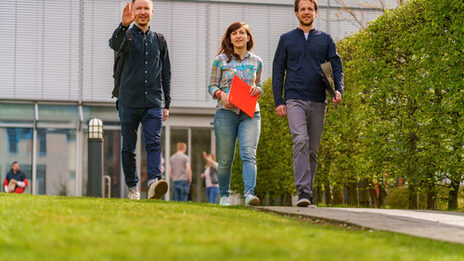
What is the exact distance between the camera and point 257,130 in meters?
8.32

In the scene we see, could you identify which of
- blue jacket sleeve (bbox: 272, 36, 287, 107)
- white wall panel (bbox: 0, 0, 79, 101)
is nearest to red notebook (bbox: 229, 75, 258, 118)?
blue jacket sleeve (bbox: 272, 36, 287, 107)

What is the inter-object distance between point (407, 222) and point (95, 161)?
14217 mm

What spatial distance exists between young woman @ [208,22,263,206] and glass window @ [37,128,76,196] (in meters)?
17.6

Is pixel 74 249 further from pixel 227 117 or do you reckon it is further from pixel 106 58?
pixel 106 58

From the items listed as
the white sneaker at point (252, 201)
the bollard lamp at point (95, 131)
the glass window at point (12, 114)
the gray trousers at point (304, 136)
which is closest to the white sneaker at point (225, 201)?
the white sneaker at point (252, 201)

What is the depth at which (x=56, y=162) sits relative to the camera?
83.5 feet

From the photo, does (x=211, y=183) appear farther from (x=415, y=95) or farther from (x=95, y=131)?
(x=415, y=95)

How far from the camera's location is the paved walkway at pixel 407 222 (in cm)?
527

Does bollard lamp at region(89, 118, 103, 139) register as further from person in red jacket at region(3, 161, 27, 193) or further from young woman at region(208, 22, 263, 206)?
young woman at region(208, 22, 263, 206)

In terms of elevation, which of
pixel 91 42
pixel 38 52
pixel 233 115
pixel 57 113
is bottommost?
pixel 233 115

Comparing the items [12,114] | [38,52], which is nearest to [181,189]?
[12,114]

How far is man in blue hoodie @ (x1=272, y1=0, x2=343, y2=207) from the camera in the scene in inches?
320

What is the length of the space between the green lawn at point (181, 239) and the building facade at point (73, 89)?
1987 cm

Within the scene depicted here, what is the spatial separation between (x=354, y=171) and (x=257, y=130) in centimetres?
760
